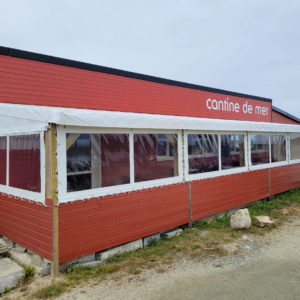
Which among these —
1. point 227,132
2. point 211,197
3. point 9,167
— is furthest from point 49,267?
point 227,132

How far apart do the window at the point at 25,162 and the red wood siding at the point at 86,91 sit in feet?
6.32

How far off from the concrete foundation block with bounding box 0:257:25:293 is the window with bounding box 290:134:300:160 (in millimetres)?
10249

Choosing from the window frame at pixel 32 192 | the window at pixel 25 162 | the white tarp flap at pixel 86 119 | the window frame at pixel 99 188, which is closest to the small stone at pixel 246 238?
the window frame at pixel 99 188

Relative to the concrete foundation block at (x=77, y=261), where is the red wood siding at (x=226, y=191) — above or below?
above

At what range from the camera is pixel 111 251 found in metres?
5.08

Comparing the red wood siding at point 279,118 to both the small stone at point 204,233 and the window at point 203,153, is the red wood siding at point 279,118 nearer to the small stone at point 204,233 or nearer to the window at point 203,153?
the window at point 203,153

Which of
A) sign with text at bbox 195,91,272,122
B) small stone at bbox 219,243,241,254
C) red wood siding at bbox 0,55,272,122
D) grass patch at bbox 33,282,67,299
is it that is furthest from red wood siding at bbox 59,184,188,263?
sign with text at bbox 195,91,272,122

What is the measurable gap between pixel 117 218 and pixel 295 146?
9.02 metres

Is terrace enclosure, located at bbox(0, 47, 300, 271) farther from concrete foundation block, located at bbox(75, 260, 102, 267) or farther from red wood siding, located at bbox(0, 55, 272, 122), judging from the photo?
concrete foundation block, located at bbox(75, 260, 102, 267)

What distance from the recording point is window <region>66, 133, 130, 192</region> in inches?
185

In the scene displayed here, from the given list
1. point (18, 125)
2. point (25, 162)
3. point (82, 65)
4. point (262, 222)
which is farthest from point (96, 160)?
point (262, 222)

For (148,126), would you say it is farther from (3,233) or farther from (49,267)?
(3,233)

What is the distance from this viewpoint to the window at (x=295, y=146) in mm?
11109

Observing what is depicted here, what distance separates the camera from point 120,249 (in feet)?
17.2
